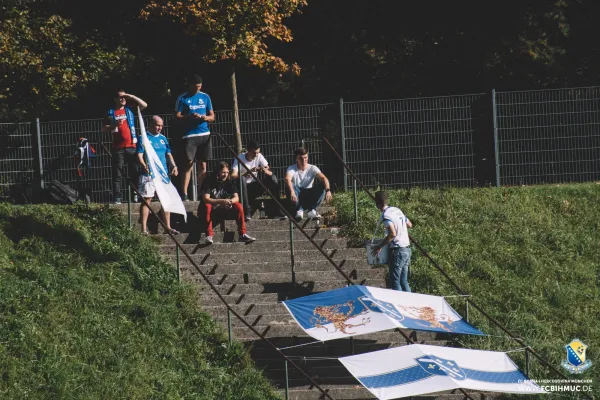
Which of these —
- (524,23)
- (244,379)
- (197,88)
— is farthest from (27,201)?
(524,23)

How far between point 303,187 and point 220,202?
1713 mm

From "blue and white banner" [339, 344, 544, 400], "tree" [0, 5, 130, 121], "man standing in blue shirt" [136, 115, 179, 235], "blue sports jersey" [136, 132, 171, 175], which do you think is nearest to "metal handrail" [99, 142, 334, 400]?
"man standing in blue shirt" [136, 115, 179, 235]

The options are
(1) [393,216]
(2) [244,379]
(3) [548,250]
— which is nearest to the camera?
(2) [244,379]

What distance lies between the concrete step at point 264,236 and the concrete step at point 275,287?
3.45 ft

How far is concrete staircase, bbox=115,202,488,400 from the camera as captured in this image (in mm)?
14750

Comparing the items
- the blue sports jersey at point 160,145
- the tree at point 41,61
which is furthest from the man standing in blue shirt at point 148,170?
the tree at point 41,61

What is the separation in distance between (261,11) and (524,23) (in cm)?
675

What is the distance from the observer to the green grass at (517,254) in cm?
1614

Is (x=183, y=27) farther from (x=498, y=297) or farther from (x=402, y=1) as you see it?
(x=498, y=297)

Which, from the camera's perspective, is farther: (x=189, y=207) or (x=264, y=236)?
(x=189, y=207)

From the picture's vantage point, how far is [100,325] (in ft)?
48.1

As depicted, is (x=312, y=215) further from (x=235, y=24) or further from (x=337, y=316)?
(x=235, y=24)

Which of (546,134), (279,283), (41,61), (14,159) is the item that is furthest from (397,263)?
(41,61)

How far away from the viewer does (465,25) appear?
25.1 m
